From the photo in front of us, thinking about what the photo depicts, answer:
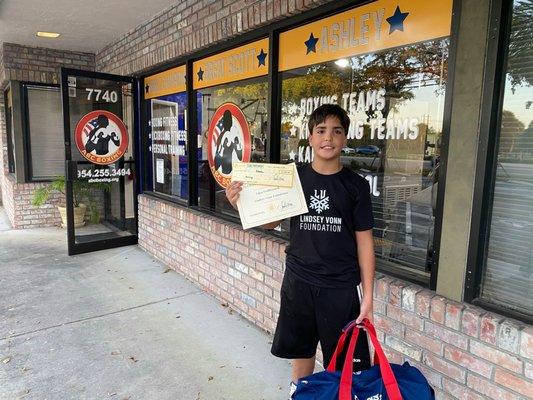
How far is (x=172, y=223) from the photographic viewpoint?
15.1ft

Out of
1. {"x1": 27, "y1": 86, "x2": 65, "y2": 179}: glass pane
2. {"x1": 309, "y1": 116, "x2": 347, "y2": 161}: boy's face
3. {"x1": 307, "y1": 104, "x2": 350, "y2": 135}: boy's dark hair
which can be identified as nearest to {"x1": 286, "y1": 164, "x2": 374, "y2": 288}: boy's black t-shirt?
{"x1": 309, "y1": 116, "x2": 347, "y2": 161}: boy's face

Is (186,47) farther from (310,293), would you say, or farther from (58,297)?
(310,293)

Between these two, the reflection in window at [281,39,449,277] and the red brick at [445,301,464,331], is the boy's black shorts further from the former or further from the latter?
the reflection in window at [281,39,449,277]

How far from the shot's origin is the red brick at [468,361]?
71.3 inches

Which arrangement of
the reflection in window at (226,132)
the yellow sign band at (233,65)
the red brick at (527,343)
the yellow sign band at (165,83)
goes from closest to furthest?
the red brick at (527,343)
the yellow sign band at (233,65)
the reflection in window at (226,132)
the yellow sign band at (165,83)

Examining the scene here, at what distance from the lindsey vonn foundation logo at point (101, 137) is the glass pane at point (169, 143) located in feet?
1.28

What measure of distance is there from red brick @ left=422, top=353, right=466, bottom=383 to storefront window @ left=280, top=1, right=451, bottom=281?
426 millimetres

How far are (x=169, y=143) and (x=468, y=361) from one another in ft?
13.1

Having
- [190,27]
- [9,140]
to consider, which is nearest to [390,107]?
[190,27]

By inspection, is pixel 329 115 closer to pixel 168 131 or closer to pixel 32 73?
pixel 168 131

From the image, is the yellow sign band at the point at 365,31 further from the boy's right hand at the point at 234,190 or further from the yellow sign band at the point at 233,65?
the boy's right hand at the point at 234,190

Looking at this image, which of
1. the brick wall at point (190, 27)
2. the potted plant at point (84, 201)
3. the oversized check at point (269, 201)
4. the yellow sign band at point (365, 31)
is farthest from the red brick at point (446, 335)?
the potted plant at point (84, 201)

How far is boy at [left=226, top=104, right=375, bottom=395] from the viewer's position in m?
1.80

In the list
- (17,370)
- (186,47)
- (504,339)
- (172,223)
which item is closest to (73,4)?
(186,47)
